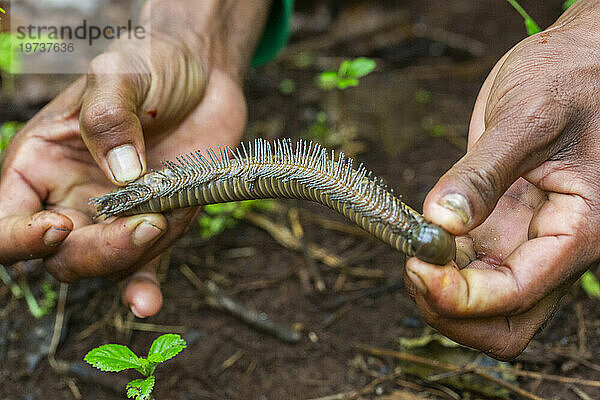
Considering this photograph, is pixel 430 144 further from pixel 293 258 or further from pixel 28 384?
pixel 28 384

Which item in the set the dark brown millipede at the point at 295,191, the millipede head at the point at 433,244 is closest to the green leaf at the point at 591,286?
the dark brown millipede at the point at 295,191

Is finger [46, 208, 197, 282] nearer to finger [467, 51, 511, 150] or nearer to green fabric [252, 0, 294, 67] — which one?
finger [467, 51, 511, 150]

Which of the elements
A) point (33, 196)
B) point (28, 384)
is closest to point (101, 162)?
point (33, 196)

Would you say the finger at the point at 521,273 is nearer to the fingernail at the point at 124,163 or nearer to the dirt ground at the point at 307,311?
the dirt ground at the point at 307,311

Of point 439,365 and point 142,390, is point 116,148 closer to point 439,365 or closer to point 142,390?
point 142,390

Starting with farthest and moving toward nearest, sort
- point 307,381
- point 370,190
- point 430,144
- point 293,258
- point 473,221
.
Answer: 1. point 430,144
2. point 293,258
3. point 307,381
4. point 370,190
5. point 473,221

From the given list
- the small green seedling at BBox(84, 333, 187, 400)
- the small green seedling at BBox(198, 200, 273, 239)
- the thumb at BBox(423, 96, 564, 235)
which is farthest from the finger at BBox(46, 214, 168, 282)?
the thumb at BBox(423, 96, 564, 235)
